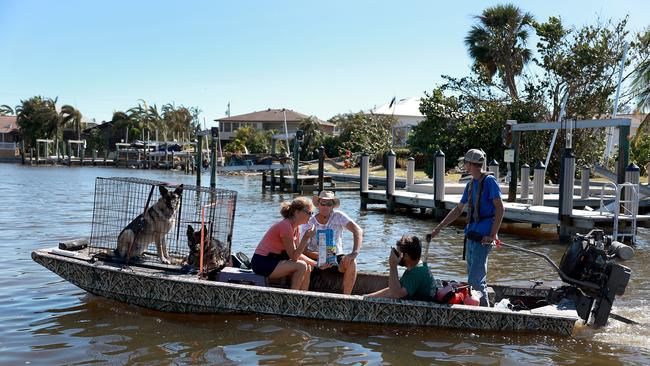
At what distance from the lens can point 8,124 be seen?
111062 mm

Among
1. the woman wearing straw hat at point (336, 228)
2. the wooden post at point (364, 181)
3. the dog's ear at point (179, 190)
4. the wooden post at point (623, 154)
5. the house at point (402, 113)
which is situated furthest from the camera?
the house at point (402, 113)

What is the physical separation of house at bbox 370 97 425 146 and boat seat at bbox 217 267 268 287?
5452cm

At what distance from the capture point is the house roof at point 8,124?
109188 millimetres

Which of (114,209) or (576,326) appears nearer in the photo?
(576,326)

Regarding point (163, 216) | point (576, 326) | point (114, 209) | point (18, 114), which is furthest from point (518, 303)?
point (18, 114)

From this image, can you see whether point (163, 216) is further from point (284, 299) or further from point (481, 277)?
point (481, 277)

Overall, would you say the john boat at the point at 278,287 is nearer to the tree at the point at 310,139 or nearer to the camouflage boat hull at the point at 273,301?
the camouflage boat hull at the point at 273,301

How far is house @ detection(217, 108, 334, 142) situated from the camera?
9173 cm

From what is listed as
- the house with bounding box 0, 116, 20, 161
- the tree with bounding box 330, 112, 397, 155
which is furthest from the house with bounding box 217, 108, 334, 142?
the house with bounding box 0, 116, 20, 161

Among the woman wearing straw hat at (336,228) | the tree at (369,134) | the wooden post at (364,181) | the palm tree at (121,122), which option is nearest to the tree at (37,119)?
the palm tree at (121,122)

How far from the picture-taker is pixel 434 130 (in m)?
37.7

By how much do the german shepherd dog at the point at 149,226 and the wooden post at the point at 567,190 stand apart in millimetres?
9949

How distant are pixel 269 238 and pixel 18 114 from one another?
106m

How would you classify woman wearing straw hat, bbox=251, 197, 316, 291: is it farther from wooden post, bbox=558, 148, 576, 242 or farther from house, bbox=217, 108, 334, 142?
house, bbox=217, 108, 334, 142
